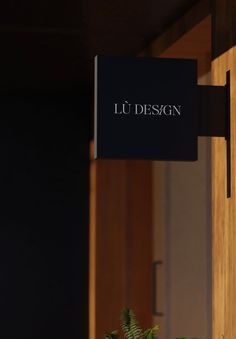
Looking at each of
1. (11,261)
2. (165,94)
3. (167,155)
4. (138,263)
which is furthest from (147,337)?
(11,261)

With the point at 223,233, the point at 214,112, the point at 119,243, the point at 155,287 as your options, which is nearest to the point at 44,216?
the point at 119,243

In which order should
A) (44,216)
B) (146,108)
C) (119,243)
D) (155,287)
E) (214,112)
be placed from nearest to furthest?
(146,108), (214,112), (155,287), (119,243), (44,216)

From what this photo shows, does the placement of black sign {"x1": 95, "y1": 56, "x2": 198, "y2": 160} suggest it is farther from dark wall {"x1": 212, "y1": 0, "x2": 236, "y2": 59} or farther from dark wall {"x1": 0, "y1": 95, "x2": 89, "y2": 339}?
A: dark wall {"x1": 0, "y1": 95, "x2": 89, "y2": 339}

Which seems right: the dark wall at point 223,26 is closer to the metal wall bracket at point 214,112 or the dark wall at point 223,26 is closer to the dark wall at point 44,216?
the metal wall bracket at point 214,112

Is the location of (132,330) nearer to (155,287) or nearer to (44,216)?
(155,287)

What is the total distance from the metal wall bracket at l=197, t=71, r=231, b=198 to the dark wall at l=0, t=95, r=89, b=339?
3934mm

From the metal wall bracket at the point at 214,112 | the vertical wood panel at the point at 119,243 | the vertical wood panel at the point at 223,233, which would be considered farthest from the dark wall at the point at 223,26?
the vertical wood panel at the point at 119,243

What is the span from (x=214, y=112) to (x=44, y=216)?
4.04 meters

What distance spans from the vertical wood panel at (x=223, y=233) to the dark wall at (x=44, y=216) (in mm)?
3688

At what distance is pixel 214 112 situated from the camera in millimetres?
3893

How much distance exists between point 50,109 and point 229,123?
4.06 meters

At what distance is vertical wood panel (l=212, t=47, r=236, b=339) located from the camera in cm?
392

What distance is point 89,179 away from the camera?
778 cm

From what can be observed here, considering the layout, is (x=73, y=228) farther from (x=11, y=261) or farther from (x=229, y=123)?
(x=229, y=123)
